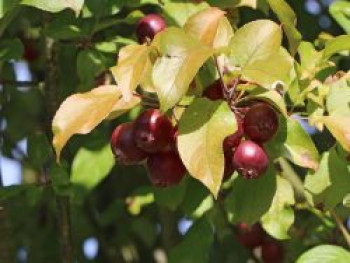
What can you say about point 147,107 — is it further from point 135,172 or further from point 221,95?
point 135,172

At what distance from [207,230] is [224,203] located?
79mm

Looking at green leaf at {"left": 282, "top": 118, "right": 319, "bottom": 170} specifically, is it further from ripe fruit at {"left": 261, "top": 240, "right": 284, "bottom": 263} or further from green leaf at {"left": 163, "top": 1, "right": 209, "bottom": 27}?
ripe fruit at {"left": 261, "top": 240, "right": 284, "bottom": 263}

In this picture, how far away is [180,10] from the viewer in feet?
5.40

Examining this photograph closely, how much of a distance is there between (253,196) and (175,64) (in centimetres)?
43

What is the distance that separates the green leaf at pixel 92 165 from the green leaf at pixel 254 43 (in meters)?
0.67

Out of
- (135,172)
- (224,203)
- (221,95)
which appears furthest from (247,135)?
(135,172)

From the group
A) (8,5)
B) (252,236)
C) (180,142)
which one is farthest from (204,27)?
(252,236)

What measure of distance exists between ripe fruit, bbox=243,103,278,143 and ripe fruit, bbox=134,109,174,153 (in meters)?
0.11

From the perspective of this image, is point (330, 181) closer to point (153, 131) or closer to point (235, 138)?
point (235, 138)

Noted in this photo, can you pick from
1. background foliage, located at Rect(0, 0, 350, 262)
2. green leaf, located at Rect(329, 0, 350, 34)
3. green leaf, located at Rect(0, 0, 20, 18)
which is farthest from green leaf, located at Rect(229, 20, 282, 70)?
green leaf, located at Rect(329, 0, 350, 34)

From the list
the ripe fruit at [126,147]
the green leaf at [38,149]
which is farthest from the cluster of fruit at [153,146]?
the green leaf at [38,149]

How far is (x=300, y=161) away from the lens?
1.43 meters

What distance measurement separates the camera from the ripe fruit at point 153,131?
129 centimetres

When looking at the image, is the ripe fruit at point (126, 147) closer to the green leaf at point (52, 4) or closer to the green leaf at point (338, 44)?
the green leaf at point (52, 4)
